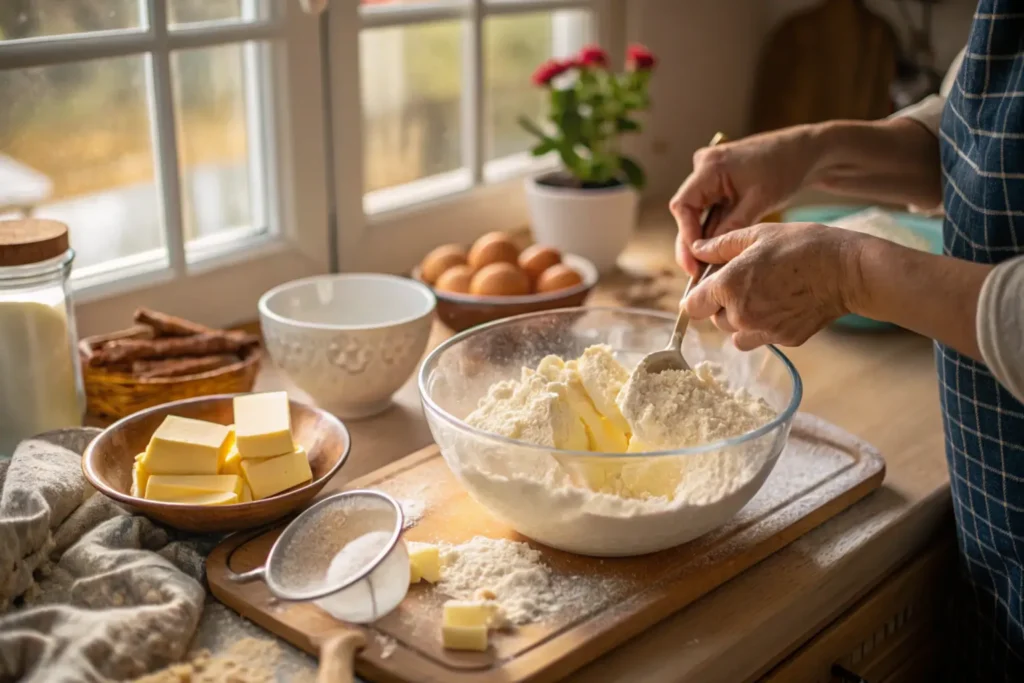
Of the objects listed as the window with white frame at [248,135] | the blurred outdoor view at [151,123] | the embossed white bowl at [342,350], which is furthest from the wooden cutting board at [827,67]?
the embossed white bowl at [342,350]

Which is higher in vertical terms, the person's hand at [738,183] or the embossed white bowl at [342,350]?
the person's hand at [738,183]

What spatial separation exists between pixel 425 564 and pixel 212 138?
0.77 metres

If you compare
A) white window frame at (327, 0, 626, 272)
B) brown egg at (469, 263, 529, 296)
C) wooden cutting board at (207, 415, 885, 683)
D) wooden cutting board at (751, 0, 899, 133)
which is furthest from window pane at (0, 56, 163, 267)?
wooden cutting board at (751, 0, 899, 133)

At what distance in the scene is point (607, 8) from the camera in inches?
77.7

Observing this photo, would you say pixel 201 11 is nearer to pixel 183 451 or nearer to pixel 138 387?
pixel 138 387

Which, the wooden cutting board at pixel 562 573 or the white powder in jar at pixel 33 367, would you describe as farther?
the white powder in jar at pixel 33 367

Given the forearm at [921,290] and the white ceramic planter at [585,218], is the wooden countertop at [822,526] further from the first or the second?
the forearm at [921,290]

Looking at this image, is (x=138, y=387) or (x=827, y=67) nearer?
→ (x=138, y=387)

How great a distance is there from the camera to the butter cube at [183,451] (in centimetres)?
97

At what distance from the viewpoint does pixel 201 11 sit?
4.53ft

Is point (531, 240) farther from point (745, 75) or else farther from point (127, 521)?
point (127, 521)

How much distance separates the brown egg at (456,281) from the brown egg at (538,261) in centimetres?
9

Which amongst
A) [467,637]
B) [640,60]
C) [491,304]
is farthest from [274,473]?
[640,60]

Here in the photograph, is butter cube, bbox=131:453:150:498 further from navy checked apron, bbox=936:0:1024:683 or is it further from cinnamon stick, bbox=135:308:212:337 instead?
navy checked apron, bbox=936:0:1024:683
